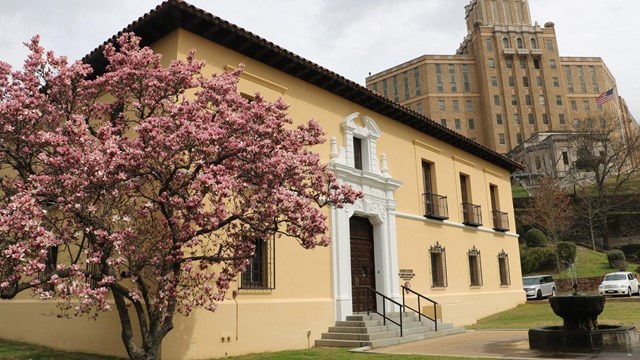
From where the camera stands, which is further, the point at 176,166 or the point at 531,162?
the point at 531,162

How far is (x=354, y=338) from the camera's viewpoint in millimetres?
11648

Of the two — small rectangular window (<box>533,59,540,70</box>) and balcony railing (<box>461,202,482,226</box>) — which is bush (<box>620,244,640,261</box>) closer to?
balcony railing (<box>461,202,482,226</box>)

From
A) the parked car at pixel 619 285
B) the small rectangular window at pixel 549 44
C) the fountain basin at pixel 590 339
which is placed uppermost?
the small rectangular window at pixel 549 44

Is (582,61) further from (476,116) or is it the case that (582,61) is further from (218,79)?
(218,79)

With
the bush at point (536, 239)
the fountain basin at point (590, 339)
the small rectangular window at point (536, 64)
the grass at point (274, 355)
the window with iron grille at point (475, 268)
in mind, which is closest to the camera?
the fountain basin at point (590, 339)

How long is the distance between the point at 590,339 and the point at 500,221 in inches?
511

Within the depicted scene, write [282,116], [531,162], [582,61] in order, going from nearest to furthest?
1. [282,116]
2. [531,162]
3. [582,61]

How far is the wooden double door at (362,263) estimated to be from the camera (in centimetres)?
1387

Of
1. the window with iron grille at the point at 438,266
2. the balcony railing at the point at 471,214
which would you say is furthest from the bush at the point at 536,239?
the window with iron grille at the point at 438,266

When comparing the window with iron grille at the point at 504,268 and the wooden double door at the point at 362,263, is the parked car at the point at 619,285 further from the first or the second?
the wooden double door at the point at 362,263

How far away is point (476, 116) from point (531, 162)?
50.8ft

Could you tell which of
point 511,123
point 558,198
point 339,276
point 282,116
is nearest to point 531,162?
point 511,123

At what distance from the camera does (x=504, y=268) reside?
21.9 m

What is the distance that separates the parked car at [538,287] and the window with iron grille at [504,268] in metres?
3.61
